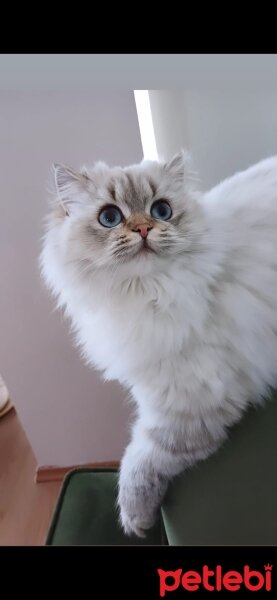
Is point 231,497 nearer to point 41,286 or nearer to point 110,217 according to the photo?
point 110,217

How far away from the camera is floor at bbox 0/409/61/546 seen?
65cm

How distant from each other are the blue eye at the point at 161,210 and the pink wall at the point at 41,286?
0.55ft

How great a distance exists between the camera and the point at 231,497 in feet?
1.79

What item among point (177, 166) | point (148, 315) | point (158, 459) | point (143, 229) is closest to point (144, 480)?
point (158, 459)

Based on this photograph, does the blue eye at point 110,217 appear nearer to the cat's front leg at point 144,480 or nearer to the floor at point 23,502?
the cat's front leg at point 144,480

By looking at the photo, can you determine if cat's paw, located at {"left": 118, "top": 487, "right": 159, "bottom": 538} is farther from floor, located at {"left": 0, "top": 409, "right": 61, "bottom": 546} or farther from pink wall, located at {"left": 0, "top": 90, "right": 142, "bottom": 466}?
pink wall, located at {"left": 0, "top": 90, "right": 142, "bottom": 466}

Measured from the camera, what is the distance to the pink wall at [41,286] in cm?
77

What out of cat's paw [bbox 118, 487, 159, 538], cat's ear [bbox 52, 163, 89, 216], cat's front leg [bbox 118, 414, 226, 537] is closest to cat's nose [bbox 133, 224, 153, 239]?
cat's ear [bbox 52, 163, 89, 216]

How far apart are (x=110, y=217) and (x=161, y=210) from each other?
3.0 inches
